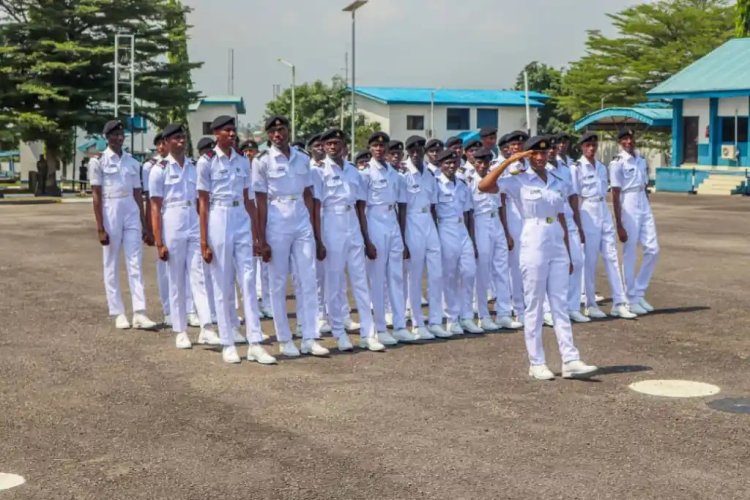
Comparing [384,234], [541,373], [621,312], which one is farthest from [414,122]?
[541,373]

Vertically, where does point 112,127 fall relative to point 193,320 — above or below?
above

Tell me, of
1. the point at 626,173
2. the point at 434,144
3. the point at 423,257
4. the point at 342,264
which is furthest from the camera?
the point at 626,173

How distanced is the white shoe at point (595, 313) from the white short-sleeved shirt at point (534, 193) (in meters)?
3.40

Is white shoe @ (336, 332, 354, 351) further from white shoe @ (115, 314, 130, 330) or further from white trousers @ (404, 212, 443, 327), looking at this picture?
white shoe @ (115, 314, 130, 330)

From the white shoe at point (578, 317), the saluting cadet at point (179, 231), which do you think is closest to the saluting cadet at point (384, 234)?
the saluting cadet at point (179, 231)

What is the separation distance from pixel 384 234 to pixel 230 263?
1.63 metres

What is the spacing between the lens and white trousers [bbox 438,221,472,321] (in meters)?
11.6

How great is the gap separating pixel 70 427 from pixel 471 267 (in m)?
5.05

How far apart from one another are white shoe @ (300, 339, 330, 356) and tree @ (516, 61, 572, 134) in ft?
250

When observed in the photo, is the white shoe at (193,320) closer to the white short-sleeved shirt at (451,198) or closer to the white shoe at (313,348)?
the white shoe at (313,348)

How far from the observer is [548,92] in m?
91.8

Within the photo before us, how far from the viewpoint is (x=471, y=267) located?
1160 centimetres

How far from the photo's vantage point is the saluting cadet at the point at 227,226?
1019cm

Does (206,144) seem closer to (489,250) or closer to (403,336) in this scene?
(403,336)
